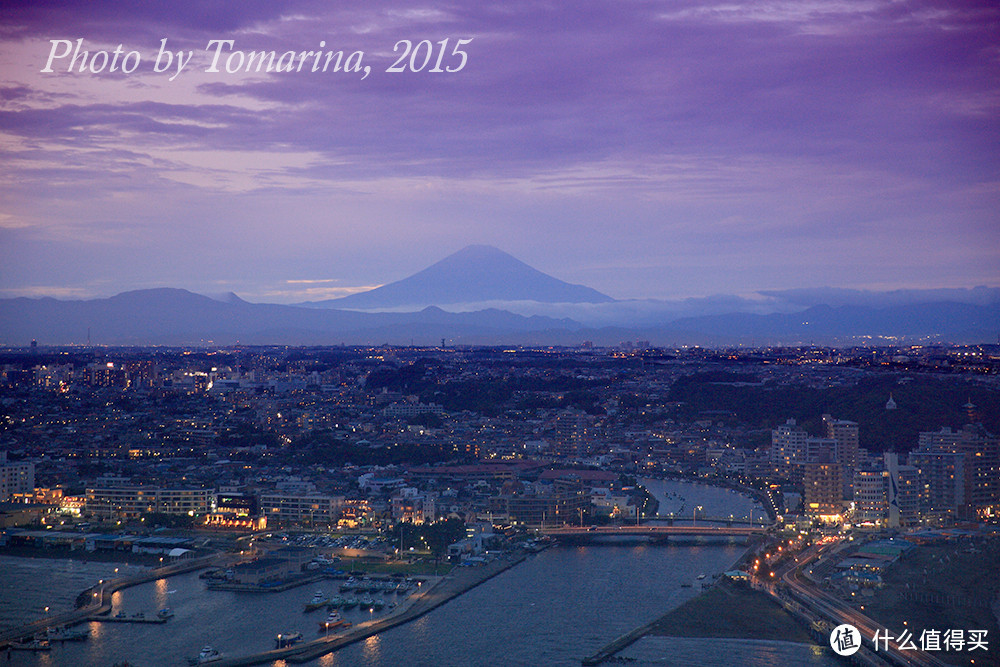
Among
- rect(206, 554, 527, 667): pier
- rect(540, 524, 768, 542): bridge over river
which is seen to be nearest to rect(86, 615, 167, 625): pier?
rect(206, 554, 527, 667): pier

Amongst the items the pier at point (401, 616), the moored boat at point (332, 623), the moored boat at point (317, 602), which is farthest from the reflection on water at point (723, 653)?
the moored boat at point (317, 602)

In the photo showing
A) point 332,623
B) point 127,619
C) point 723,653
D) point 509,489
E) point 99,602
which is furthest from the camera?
point 509,489

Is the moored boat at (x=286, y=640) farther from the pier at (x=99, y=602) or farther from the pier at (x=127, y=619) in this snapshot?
the pier at (x=99, y=602)

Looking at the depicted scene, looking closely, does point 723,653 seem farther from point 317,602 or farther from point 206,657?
point 206,657

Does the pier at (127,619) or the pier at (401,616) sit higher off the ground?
the pier at (127,619)

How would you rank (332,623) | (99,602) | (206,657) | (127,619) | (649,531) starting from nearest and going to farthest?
(206,657) → (332,623) → (127,619) → (99,602) → (649,531)

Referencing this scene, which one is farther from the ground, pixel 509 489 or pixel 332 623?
pixel 509 489

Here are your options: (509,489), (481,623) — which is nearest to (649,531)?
(509,489)
